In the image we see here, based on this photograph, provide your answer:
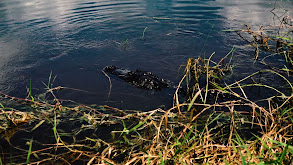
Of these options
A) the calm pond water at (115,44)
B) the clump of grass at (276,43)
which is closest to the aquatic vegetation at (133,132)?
the calm pond water at (115,44)

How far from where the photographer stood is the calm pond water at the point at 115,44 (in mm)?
3781

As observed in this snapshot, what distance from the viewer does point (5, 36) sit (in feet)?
20.2

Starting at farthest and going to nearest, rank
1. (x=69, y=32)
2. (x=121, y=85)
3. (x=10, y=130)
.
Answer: (x=69, y=32), (x=121, y=85), (x=10, y=130)

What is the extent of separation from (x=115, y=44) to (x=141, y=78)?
209cm

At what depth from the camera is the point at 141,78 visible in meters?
3.79

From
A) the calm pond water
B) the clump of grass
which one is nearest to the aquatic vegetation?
the calm pond water

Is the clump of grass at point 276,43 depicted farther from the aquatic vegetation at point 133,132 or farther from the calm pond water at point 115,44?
the aquatic vegetation at point 133,132

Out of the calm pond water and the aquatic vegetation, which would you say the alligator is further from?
the aquatic vegetation

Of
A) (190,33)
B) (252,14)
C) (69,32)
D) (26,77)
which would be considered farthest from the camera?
(252,14)

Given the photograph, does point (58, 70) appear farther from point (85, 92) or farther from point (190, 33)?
point (190, 33)

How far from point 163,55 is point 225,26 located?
2.78m

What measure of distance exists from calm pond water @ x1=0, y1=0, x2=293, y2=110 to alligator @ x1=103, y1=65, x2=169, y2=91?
0.12 meters

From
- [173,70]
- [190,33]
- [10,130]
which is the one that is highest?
[190,33]

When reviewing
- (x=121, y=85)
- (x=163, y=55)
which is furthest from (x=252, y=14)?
(x=121, y=85)
